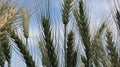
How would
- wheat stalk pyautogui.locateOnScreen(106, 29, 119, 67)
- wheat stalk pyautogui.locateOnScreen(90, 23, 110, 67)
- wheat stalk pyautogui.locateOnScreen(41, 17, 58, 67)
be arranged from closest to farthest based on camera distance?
wheat stalk pyautogui.locateOnScreen(41, 17, 58, 67)
wheat stalk pyautogui.locateOnScreen(106, 29, 119, 67)
wheat stalk pyautogui.locateOnScreen(90, 23, 110, 67)

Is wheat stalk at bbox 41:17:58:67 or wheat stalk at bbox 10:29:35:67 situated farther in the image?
wheat stalk at bbox 10:29:35:67

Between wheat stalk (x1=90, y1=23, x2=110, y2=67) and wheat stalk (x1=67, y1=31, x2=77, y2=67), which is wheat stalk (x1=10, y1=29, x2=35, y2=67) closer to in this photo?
wheat stalk (x1=67, y1=31, x2=77, y2=67)

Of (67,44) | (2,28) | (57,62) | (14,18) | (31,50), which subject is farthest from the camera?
(31,50)

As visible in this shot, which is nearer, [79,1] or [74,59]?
[74,59]

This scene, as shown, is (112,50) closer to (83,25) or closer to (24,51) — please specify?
(83,25)

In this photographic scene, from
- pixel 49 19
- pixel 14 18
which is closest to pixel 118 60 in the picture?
pixel 49 19

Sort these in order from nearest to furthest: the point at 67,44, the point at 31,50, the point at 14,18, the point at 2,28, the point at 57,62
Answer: the point at 2,28
the point at 14,18
the point at 57,62
the point at 67,44
the point at 31,50

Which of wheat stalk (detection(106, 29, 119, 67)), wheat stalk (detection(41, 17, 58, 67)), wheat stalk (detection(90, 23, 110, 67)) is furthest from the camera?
wheat stalk (detection(90, 23, 110, 67))

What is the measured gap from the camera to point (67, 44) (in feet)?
9.63

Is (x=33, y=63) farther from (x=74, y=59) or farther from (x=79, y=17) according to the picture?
(x=79, y=17)

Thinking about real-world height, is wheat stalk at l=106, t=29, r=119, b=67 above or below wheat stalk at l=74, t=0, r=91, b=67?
below

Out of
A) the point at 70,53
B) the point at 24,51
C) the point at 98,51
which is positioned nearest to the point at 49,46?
the point at 70,53

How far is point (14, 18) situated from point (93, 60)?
38.8 inches

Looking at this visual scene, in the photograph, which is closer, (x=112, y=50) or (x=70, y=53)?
(x=70, y=53)
